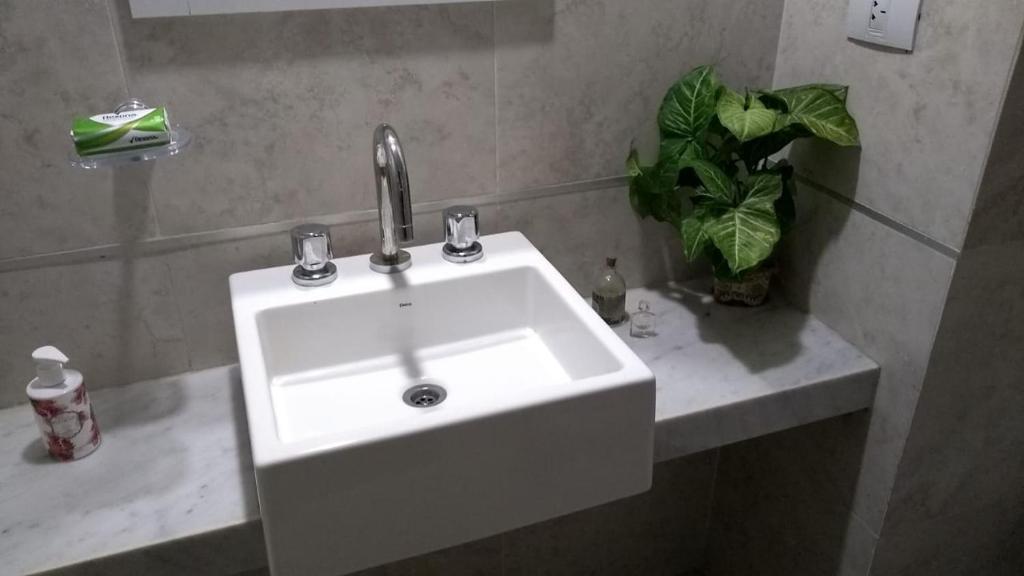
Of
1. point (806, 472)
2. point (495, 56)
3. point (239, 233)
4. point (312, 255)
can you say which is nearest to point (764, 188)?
point (495, 56)

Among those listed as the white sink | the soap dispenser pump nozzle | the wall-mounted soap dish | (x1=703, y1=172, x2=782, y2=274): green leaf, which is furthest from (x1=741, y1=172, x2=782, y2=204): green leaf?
the soap dispenser pump nozzle

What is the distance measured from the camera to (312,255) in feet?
3.72

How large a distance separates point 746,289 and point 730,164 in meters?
0.23

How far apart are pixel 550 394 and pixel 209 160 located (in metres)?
0.60

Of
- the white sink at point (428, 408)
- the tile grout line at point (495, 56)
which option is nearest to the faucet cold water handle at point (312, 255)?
the white sink at point (428, 408)

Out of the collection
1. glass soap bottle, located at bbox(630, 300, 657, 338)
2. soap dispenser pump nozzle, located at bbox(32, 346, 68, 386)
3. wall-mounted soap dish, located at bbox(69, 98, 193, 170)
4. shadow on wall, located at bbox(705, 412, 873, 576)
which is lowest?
shadow on wall, located at bbox(705, 412, 873, 576)

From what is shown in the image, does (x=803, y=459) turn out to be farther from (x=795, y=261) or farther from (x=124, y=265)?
(x=124, y=265)

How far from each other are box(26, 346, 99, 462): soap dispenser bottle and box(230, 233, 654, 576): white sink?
22cm

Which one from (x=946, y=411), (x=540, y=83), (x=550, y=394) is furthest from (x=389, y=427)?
(x=946, y=411)

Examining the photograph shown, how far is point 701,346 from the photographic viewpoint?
1.27 m

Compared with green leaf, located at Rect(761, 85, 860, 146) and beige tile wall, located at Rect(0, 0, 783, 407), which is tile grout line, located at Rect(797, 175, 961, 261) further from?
beige tile wall, located at Rect(0, 0, 783, 407)

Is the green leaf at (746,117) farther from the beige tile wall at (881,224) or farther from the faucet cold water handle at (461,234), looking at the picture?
the faucet cold water handle at (461,234)

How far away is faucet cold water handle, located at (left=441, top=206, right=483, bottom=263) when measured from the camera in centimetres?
118

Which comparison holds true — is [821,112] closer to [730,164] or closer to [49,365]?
[730,164]
